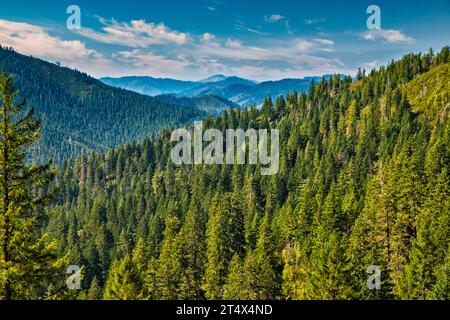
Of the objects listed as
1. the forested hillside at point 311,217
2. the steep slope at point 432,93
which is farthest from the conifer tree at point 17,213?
the steep slope at point 432,93

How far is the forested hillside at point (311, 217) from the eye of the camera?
127 feet

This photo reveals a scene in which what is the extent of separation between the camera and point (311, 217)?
206ft

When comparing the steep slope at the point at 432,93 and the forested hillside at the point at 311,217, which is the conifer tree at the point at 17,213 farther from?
the steep slope at the point at 432,93

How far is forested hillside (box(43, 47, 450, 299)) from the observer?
38562 millimetres

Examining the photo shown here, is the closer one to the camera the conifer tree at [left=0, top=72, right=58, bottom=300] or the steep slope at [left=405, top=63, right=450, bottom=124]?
the conifer tree at [left=0, top=72, right=58, bottom=300]

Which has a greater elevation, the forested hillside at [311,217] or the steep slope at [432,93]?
the steep slope at [432,93]

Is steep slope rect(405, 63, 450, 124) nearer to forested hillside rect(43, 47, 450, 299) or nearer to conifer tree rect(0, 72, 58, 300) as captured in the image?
forested hillside rect(43, 47, 450, 299)

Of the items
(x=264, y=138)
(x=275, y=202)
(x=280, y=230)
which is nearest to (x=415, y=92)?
(x=264, y=138)

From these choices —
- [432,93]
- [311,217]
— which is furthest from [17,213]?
[432,93]

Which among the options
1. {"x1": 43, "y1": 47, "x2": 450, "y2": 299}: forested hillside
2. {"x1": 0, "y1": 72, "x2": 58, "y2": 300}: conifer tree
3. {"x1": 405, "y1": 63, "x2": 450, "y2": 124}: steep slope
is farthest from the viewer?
{"x1": 405, "y1": 63, "x2": 450, "y2": 124}: steep slope

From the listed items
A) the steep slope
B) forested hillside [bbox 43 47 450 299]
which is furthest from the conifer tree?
the steep slope

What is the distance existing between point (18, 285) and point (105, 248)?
81012 millimetres

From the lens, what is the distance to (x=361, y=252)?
1799 inches
